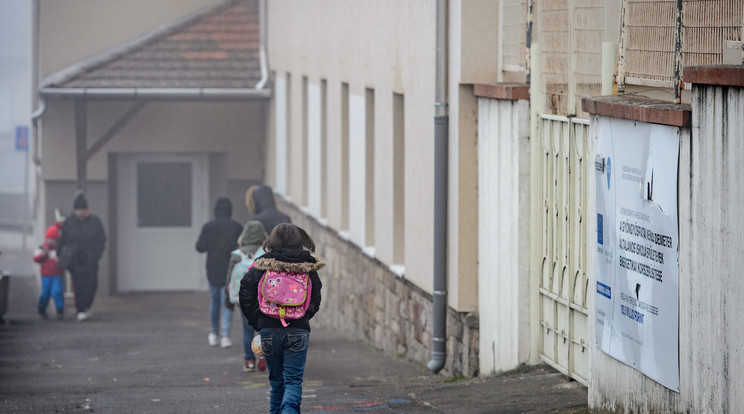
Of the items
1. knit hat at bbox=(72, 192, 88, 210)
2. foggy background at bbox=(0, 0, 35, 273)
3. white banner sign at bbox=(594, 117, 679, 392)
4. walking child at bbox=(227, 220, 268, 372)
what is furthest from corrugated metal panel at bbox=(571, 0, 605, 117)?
foggy background at bbox=(0, 0, 35, 273)

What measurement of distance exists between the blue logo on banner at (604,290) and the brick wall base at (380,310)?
264cm

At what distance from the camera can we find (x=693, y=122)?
5.21m

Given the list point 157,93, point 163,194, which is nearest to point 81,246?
point 157,93

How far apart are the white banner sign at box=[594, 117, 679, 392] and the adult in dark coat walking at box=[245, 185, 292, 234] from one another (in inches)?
195

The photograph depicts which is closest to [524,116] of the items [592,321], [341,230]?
[592,321]

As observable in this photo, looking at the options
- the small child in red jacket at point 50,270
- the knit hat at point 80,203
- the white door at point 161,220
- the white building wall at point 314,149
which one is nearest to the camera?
the knit hat at point 80,203

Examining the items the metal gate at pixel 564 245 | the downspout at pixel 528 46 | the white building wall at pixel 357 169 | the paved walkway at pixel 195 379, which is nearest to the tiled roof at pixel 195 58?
the paved walkway at pixel 195 379

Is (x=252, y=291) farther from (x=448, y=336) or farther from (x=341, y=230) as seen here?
(x=341, y=230)

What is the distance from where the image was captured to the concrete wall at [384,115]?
920 cm

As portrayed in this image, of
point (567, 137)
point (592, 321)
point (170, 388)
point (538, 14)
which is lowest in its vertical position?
point (170, 388)

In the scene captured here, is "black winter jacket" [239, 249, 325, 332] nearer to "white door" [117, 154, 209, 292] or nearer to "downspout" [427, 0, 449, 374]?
"downspout" [427, 0, 449, 374]

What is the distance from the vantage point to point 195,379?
33.4 ft

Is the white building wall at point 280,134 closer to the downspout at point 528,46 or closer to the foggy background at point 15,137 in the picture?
the foggy background at point 15,137

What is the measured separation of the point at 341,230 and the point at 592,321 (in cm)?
803
